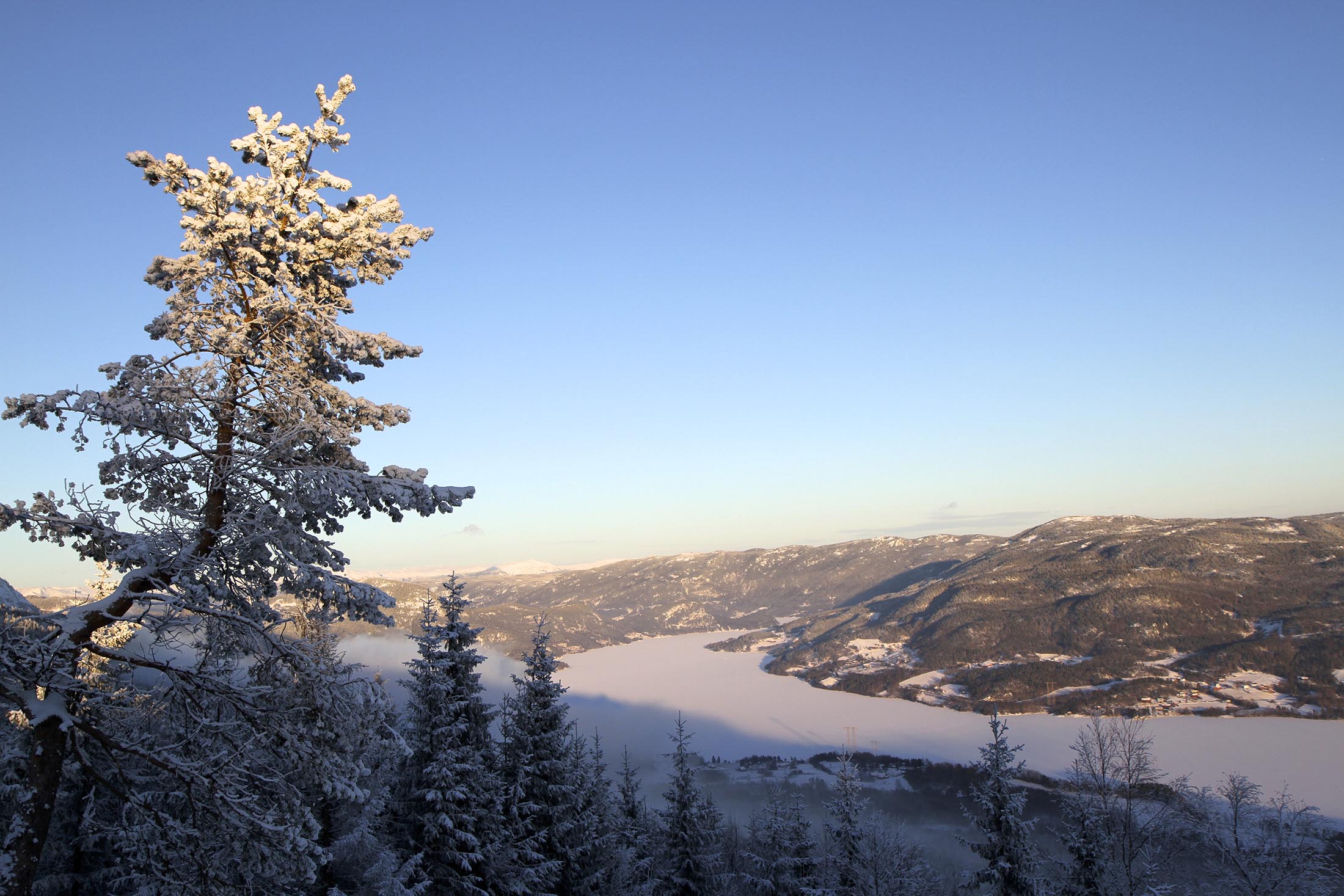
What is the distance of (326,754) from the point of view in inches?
306

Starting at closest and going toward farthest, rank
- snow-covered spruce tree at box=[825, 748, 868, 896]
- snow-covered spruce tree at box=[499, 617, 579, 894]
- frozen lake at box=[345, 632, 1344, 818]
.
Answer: snow-covered spruce tree at box=[499, 617, 579, 894]
snow-covered spruce tree at box=[825, 748, 868, 896]
frozen lake at box=[345, 632, 1344, 818]

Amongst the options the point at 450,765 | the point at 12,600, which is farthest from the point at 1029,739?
the point at 12,600

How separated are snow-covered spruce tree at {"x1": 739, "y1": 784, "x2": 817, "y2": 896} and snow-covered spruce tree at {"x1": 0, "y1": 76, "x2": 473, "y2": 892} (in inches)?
976

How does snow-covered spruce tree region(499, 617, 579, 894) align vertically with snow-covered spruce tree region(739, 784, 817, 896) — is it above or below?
above

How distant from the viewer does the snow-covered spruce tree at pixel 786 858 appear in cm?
2708

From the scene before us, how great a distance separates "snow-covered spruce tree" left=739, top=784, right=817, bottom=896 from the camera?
27078mm

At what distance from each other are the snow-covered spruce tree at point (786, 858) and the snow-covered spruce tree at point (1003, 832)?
20.8 feet

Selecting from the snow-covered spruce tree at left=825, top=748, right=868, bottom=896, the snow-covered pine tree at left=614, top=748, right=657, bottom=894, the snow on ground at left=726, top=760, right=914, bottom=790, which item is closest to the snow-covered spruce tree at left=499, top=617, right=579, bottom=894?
the snow-covered pine tree at left=614, top=748, right=657, bottom=894

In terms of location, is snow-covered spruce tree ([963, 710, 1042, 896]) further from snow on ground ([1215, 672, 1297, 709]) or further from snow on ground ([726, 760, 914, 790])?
snow on ground ([1215, 672, 1297, 709])

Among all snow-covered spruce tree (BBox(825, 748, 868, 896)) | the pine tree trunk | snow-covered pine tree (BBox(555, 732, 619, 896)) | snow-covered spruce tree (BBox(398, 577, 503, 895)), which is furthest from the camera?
snow-covered spruce tree (BBox(825, 748, 868, 896))

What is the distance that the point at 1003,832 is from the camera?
23.2m

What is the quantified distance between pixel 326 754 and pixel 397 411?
415 centimetres

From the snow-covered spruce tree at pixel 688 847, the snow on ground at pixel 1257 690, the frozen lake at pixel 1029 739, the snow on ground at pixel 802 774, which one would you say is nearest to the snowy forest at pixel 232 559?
the snow-covered spruce tree at pixel 688 847

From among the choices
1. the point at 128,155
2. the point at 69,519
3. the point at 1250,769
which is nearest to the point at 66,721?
the point at 69,519
